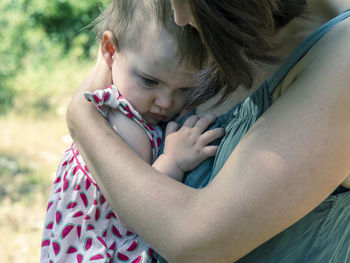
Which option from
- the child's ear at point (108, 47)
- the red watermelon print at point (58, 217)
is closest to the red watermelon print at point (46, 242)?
the red watermelon print at point (58, 217)

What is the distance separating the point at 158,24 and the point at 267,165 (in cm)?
82

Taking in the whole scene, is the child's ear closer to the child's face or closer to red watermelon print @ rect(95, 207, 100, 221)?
the child's face

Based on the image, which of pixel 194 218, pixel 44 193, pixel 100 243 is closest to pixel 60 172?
pixel 100 243

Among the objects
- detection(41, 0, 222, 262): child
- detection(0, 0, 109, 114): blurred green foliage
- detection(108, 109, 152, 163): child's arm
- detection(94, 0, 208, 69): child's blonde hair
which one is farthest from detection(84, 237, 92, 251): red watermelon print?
detection(0, 0, 109, 114): blurred green foliage

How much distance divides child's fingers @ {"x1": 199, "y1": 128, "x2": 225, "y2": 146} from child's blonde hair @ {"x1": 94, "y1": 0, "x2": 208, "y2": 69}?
1.03ft

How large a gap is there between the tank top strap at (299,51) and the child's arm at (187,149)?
10.9 inches

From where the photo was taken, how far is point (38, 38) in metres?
7.19

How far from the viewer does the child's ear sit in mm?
2281

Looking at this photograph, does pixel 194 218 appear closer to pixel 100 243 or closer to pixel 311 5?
pixel 100 243

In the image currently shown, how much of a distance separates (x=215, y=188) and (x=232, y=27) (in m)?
0.41

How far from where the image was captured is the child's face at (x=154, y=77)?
211 cm

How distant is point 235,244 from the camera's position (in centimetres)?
153

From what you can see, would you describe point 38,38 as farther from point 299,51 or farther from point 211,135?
point 299,51

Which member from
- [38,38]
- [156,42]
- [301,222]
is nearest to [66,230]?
[156,42]
